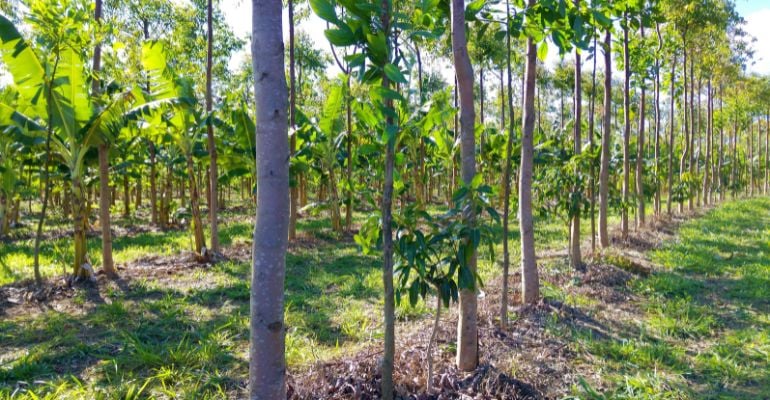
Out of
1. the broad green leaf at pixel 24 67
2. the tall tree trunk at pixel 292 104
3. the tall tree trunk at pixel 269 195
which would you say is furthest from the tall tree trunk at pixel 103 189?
the tall tree trunk at pixel 269 195

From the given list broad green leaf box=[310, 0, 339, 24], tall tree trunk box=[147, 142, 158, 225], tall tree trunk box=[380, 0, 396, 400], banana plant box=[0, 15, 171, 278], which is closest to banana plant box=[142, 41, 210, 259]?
banana plant box=[0, 15, 171, 278]

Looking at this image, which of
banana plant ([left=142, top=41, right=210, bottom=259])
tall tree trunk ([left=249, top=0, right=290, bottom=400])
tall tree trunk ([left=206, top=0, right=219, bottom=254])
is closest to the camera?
tall tree trunk ([left=249, top=0, right=290, bottom=400])

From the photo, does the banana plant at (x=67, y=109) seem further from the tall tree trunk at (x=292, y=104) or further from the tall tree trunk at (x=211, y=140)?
the tall tree trunk at (x=292, y=104)

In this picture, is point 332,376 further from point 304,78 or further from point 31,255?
point 304,78

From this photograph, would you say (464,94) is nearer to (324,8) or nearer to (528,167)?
(324,8)

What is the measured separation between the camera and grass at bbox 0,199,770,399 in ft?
13.4

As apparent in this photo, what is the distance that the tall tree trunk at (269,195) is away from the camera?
2285mm

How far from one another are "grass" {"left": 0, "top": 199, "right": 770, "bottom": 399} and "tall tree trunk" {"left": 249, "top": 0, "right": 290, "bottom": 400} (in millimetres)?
1795

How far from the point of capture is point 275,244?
91.7 inches

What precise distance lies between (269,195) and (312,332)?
11.2 feet

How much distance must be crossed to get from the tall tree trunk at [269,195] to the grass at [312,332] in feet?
5.89

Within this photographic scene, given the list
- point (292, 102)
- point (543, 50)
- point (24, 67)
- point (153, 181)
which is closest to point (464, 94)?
point (543, 50)

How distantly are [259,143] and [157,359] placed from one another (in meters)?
3.13

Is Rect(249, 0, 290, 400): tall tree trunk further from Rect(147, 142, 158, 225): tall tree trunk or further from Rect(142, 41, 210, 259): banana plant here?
Rect(147, 142, 158, 225): tall tree trunk
